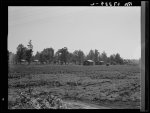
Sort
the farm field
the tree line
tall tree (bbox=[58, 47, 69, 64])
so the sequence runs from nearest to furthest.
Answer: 1. tall tree (bbox=[58, 47, 69, 64])
2. the farm field
3. the tree line

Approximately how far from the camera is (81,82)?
11.2 metres

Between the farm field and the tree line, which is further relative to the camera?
the tree line

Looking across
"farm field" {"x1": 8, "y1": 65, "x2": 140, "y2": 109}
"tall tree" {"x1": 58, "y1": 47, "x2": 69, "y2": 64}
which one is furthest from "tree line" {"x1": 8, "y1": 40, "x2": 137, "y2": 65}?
"farm field" {"x1": 8, "y1": 65, "x2": 140, "y2": 109}

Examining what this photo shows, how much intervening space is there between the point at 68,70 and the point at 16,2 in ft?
33.9

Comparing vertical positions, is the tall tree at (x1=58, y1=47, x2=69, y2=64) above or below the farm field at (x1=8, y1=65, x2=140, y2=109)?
above

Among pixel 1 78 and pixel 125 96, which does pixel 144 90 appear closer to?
pixel 1 78

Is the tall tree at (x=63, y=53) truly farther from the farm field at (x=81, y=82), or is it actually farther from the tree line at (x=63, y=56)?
the farm field at (x=81, y=82)

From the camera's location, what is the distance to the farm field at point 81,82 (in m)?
8.09

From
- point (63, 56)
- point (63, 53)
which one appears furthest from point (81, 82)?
point (63, 53)

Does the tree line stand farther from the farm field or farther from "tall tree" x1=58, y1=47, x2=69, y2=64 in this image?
the farm field

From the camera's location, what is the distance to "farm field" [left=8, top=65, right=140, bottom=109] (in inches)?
319

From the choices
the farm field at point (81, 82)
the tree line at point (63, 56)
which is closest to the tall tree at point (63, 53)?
the tree line at point (63, 56)

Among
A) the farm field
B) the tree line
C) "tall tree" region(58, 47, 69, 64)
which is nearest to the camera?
"tall tree" region(58, 47, 69, 64)
